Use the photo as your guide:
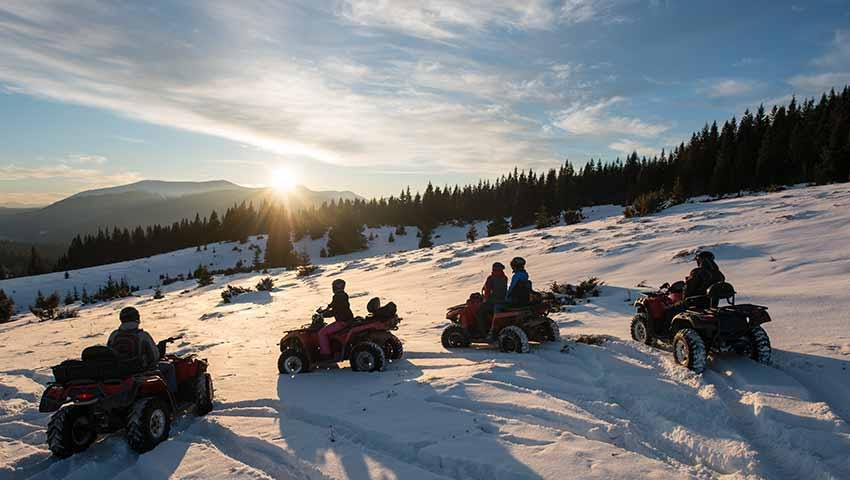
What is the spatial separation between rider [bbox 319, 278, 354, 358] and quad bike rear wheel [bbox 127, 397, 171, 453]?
325cm

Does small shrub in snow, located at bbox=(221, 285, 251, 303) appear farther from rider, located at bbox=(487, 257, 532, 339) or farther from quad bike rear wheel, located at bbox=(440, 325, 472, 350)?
rider, located at bbox=(487, 257, 532, 339)

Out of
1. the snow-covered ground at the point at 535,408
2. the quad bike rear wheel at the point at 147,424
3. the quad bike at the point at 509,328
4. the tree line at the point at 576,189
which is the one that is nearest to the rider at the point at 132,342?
the quad bike rear wheel at the point at 147,424

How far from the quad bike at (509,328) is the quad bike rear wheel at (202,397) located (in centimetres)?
497

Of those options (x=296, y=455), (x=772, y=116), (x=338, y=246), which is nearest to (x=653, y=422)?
(x=296, y=455)

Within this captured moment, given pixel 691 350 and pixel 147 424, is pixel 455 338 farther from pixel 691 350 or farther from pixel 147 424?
pixel 147 424

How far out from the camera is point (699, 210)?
77.7 feet

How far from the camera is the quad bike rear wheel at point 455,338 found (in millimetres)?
10352

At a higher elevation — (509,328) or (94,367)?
(94,367)

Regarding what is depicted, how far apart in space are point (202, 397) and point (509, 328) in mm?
5646

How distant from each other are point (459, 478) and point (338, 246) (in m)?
56.7

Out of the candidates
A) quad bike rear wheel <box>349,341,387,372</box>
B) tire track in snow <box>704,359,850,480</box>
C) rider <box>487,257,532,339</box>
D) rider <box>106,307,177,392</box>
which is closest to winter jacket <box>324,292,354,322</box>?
quad bike rear wheel <box>349,341,387,372</box>

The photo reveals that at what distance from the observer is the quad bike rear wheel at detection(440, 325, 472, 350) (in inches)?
408

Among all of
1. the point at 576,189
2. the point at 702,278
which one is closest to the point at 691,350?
the point at 702,278

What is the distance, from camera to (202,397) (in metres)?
7.11
